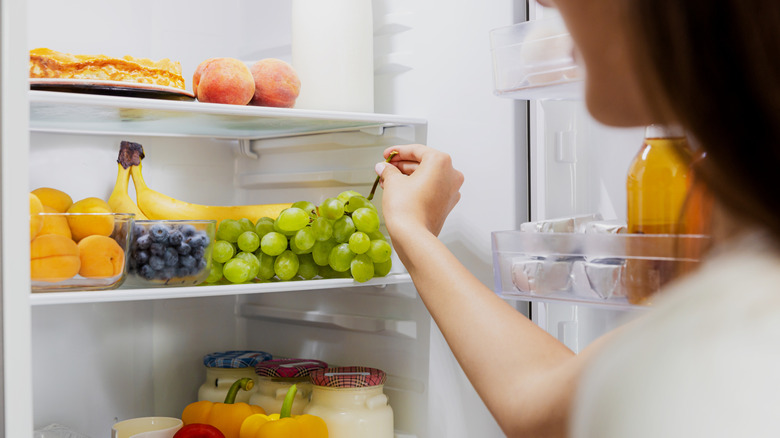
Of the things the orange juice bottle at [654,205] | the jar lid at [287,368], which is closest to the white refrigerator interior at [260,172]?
the jar lid at [287,368]

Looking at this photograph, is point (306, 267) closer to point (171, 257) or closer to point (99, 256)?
point (171, 257)

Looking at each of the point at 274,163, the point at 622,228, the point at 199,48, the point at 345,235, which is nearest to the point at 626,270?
the point at 622,228

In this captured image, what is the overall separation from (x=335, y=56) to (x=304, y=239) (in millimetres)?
358

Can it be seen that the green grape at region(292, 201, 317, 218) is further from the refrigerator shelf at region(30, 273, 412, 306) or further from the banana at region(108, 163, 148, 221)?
the banana at region(108, 163, 148, 221)

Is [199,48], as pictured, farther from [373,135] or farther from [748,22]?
[748,22]

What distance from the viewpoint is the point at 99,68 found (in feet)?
3.64

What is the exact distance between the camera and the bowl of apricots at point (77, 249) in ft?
3.17

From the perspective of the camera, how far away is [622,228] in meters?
0.97

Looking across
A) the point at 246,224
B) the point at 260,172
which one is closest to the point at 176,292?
the point at 246,224

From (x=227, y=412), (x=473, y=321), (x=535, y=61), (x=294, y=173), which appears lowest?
(x=227, y=412)

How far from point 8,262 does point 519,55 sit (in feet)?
2.28

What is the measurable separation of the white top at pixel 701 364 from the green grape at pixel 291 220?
0.91 meters

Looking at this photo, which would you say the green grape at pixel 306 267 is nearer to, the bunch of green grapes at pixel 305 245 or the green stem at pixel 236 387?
the bunch of green grapes at pixel 305 245

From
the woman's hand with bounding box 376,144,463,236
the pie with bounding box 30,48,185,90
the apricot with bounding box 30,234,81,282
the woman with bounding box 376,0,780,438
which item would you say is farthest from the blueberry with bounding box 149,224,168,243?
the woman with bounding box 376,0,780,438
